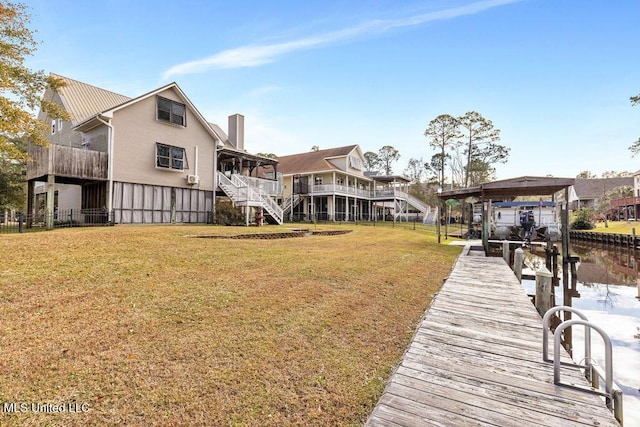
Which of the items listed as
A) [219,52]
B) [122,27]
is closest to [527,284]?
[219,52]

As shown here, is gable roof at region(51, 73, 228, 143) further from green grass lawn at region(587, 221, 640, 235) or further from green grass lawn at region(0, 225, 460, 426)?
green grass lawn at region(587, 221, 640, 235)

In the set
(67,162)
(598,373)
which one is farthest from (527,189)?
(67,162)

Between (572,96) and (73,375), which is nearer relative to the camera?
(73,375)

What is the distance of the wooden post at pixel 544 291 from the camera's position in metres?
6.78

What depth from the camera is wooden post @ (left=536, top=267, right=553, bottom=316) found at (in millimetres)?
6781

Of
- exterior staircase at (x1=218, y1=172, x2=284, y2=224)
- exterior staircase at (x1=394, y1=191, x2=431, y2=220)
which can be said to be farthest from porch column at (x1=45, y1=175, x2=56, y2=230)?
exterior staircase at (x1=394, y1=191, x2=431, y2=220)

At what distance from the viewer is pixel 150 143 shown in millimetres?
17625

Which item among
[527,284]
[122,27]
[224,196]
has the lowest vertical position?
[527,284]

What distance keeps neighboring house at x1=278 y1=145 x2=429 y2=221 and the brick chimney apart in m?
6.89

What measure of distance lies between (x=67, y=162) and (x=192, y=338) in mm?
16137

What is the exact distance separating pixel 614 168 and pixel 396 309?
98.5 meters

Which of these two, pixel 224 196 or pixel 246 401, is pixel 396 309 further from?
pixel 224 196

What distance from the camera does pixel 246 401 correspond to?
8.35ft

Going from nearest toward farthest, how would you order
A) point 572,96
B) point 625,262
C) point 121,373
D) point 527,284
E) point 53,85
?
point 121,373 < point 527,284 < point 53,85 < point 625,262 < point 572,96
